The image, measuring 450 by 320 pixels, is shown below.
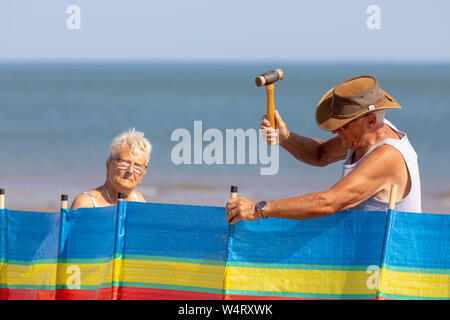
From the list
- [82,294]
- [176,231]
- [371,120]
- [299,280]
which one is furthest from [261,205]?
[82,294]

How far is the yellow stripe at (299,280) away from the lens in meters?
3.75

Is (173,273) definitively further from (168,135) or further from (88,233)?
(168,135)

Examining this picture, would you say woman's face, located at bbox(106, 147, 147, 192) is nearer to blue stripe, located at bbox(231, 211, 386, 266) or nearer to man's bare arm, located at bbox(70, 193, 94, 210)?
man's bare arm, located at bbox(70, 193, 94, 210)

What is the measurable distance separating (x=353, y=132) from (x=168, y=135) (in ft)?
88.3

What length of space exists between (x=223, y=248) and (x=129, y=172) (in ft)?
3.38

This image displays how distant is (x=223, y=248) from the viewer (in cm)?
391

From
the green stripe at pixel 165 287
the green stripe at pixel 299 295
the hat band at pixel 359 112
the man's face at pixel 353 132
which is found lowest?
the green stripe at pixel 299 295

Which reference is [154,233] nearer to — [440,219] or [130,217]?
[130,217]

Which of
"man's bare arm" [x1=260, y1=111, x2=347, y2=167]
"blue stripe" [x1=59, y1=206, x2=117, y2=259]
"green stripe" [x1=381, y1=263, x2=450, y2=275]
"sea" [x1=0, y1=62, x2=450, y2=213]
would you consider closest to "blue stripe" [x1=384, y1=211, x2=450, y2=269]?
"green stripe" [x1=381, y1=263, x2=450, y2=275]

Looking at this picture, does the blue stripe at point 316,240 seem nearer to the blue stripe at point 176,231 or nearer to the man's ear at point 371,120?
the blue stripe at point 176,231

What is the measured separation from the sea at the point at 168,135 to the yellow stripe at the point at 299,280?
9.22 meters

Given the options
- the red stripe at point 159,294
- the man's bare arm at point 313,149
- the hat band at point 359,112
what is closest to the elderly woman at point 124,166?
the red stripe at point 159,294

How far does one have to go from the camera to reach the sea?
15766 millimetres

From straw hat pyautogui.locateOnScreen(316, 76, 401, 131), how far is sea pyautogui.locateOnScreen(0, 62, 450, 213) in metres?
9.29
